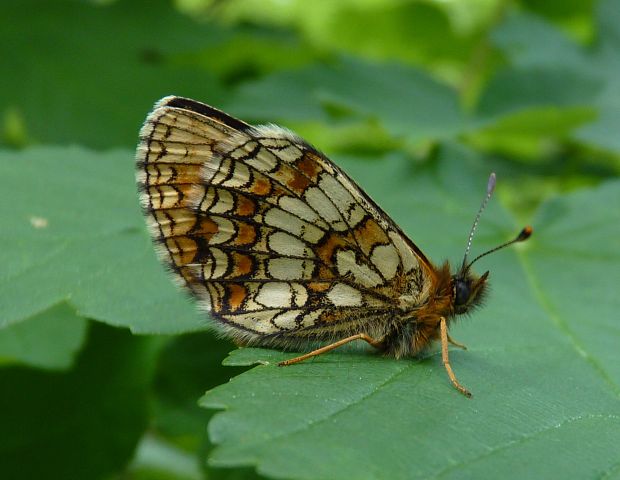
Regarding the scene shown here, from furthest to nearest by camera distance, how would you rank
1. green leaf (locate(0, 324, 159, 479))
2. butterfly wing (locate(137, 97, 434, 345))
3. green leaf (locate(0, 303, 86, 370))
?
1. green leaf (locate(0, 324, 159, 479))
2. green leaf (locate(0, 303, 86, 370))
3. butterfly wing (locate(137, 97, 434, 345))

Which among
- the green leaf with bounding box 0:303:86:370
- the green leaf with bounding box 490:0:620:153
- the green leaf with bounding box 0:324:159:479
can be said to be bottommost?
the green leaf with bounding box 0:324:159:479

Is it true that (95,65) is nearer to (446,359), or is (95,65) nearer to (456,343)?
(456,343)

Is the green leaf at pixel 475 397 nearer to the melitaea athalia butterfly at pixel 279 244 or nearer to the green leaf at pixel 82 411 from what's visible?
the melitaea athalia butterfly at pixel 279 244

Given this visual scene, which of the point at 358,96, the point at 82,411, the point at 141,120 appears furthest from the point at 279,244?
the point at 141,120

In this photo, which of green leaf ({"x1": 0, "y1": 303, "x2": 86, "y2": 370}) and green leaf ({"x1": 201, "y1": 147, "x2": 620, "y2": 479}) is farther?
green leaf ({"x1": 0, "y1": 303, "x2": 86, "y2": 370})

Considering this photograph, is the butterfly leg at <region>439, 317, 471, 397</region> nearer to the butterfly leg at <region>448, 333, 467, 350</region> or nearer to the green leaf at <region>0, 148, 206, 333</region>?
the butterfly leg at <region>448, 333, 467, 350</region>

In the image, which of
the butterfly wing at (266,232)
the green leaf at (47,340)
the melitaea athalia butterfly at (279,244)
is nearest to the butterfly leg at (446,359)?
the melitaea athalia butterfly at (279,244)

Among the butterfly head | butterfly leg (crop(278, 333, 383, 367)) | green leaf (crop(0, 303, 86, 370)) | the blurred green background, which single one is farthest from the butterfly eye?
green leaf (crop(0, 303, 86, 370))
